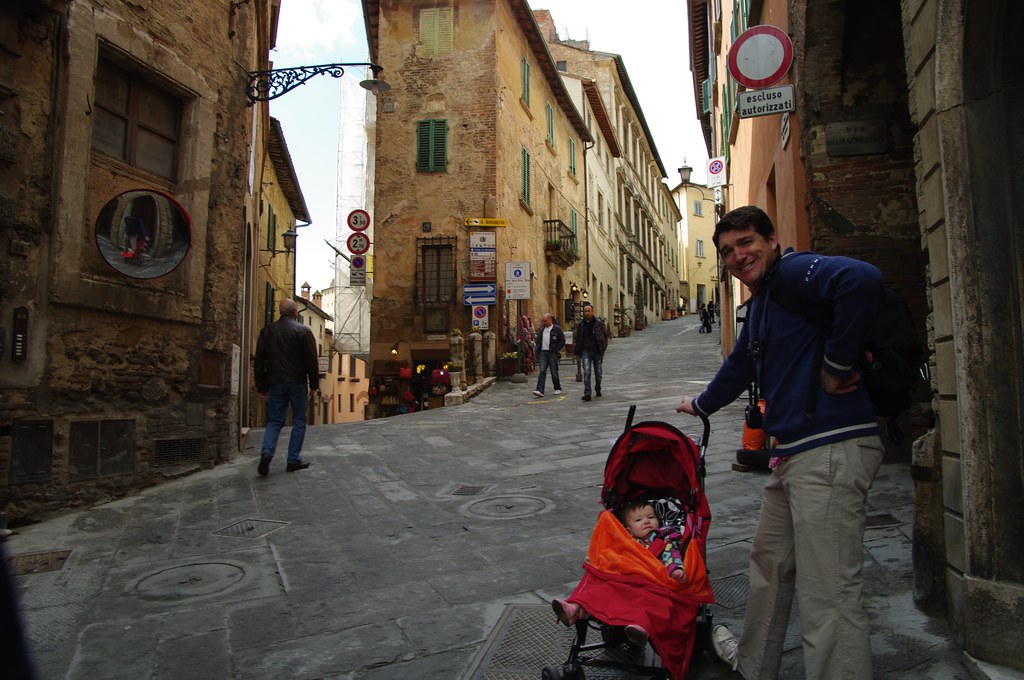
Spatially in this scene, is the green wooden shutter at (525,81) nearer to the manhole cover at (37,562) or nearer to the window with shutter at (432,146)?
the window with shutter at (432,146)

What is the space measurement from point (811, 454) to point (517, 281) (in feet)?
55.2

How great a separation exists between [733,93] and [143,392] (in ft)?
36.6

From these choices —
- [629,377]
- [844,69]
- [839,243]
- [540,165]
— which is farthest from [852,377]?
[540,165]

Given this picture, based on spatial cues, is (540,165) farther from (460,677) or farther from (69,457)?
(460,677)

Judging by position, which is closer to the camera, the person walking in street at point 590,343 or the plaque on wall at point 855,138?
the plaque on wall at point 855,138

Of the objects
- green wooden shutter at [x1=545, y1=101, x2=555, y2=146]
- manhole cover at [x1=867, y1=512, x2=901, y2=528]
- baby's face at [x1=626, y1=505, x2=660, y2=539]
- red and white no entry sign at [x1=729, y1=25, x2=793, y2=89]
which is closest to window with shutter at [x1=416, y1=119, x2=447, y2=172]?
green wooden shutter at [x1=545, y1=101, x2=555, y2=146]

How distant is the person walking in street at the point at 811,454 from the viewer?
2.31m

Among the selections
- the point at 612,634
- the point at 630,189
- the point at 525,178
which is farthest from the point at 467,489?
the point at 630,189

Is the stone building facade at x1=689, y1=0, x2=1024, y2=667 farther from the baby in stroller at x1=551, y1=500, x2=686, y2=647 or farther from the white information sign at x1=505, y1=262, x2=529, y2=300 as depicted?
the white information sign at x1=505, y1=262, x2=529, y2=300

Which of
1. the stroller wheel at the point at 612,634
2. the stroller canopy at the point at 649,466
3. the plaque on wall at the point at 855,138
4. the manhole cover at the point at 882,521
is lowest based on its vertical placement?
the stroller wheel at the point at 612,634

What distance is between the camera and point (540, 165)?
26.6 metres

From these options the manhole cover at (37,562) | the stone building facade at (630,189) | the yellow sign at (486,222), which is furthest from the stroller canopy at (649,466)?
the stone building facade at (630,189)

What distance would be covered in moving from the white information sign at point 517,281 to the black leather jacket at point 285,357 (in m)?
11.3

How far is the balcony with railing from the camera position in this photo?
87.6ft
